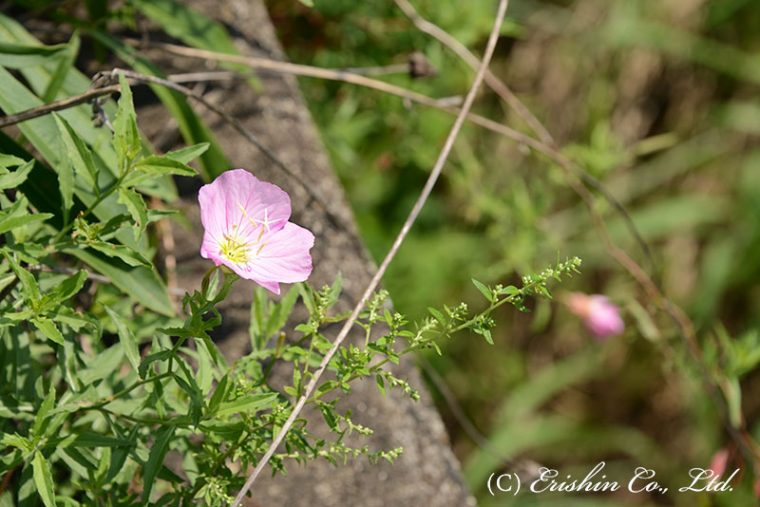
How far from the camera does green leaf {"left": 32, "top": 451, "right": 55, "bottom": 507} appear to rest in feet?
3.07

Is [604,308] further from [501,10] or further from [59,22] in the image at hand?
[59,22]

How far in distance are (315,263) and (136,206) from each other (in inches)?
20.0

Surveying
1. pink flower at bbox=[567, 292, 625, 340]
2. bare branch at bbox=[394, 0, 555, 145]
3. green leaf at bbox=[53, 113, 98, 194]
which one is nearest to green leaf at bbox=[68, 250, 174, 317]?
green leaf at bbox=[53, 113, 98, 194]

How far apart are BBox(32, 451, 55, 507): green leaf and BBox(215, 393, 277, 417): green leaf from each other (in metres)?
0.18

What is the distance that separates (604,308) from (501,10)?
719 millimetres

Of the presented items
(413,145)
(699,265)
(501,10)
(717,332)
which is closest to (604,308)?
(717,332)

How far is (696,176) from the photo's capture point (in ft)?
9.89

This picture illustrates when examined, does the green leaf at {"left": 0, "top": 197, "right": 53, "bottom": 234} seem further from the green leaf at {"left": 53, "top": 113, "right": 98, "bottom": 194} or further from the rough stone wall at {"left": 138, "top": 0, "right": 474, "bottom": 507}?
A: the rough stone wall at {"left": 138, "top": 0, "right": 474, "bottom": 507}

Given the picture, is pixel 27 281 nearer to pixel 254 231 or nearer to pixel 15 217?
pixel 15 217

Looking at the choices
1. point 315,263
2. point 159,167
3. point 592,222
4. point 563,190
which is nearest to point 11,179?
point 159,167

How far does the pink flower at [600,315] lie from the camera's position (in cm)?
201

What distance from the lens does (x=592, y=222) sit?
8.84 ft

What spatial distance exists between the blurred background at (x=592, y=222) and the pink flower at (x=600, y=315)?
0.28 meters

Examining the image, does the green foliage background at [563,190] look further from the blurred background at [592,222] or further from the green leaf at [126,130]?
the green leaf at [126,130]
